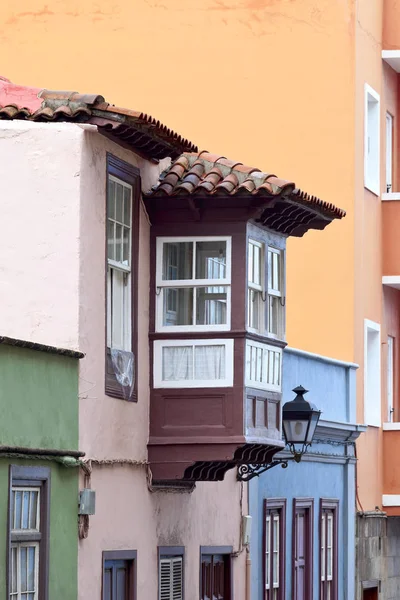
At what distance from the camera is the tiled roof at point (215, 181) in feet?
60.2

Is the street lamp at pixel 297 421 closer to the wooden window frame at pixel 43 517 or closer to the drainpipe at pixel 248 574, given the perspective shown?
the drainpipe at pixel 248 574

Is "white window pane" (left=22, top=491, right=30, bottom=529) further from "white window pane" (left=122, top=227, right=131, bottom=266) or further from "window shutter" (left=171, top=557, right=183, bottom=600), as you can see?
"window shutter" (left=171, top=557, right=183, bottom=600)

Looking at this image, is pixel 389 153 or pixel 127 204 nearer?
pixel 127 204

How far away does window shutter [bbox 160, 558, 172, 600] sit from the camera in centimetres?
1931

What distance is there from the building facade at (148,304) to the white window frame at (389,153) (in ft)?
29.1

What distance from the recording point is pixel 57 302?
16766 millimetres

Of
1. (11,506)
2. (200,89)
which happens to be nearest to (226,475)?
(11,506)

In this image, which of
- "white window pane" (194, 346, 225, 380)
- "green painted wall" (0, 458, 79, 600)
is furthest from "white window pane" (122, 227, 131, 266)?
"green painted wall" (0, 458, 79, 600)

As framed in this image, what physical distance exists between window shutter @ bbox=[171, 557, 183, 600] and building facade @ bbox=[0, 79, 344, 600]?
→ 0.03m

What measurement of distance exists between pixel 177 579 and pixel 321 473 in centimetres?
602

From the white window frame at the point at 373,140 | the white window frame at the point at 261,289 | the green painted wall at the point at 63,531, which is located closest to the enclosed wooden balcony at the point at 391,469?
the white window frame at the point at 373,140

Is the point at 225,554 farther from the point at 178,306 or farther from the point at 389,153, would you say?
the point at 389,153

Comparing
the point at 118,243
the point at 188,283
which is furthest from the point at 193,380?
the point at 118,243

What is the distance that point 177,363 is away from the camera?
1880 cm
